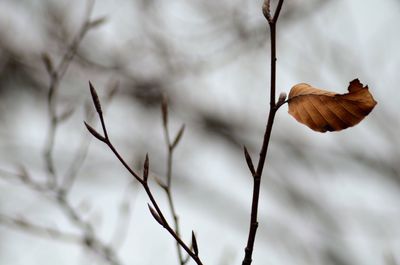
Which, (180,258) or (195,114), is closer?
(180,258)

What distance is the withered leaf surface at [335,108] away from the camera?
744 millimetres

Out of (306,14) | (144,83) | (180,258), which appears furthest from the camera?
(144,83)

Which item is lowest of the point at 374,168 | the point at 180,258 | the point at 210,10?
the point at 180,258

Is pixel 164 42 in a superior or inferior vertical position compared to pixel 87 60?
superior

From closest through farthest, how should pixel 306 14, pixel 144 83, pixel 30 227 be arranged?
pixel 30 227, pixel 306 14, pixel 144 83

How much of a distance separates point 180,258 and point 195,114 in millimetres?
3870

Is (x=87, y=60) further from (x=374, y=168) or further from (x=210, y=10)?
(x=374, y=168)

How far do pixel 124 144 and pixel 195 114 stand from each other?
2.34 ft

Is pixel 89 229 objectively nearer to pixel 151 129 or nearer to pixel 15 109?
pixel 151 129

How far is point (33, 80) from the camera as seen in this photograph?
186 inches

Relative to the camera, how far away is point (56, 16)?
4289mm

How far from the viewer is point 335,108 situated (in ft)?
2.48

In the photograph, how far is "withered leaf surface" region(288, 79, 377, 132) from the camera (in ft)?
2.44

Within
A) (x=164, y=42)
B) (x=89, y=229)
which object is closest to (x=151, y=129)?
(x=164, y=42)
